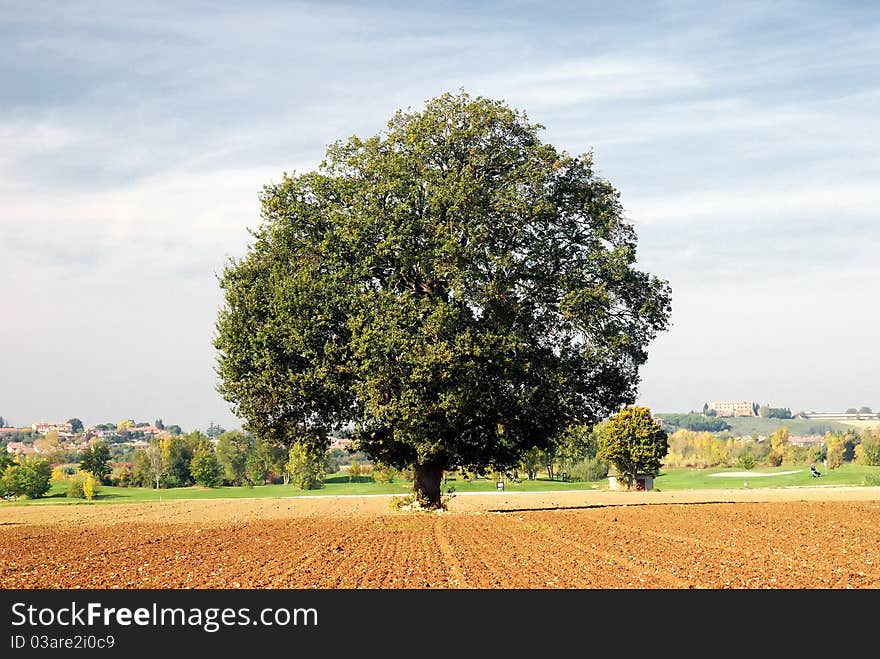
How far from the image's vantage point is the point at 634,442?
9200cm

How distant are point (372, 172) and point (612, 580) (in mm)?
25284

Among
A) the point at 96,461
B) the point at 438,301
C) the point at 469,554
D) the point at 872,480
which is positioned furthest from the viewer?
the point at 96,461

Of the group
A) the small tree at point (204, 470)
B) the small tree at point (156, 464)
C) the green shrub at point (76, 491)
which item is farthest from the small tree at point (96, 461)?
the green shrub at point (76, 491)

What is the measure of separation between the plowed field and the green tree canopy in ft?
16.7

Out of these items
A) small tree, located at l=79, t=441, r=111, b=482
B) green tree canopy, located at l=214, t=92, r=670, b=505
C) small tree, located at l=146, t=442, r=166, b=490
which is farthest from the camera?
small tree, located at l=79, t=441, r=111, b=482

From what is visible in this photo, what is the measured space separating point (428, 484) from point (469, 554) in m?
19.9

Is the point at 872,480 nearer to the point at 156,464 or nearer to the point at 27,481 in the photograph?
the point at 27,481

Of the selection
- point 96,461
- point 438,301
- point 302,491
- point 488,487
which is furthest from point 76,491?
point 438,301

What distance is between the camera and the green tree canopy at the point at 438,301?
37.0 meters

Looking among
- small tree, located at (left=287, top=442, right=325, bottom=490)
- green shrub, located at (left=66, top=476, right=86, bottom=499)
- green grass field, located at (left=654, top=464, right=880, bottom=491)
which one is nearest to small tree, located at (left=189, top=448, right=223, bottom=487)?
small tree, located at (left=287, top=442, right=325, bottom=490)

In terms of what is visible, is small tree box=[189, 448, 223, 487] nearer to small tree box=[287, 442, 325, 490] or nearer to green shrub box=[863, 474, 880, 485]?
small tree box=[287, 442, 325, 490]

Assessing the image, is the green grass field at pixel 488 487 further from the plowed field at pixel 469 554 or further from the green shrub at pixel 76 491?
the plowed field at pixel 469 554

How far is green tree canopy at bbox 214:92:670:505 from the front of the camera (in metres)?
37.0

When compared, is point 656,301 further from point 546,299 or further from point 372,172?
point 372,172
